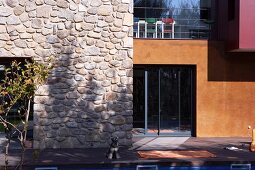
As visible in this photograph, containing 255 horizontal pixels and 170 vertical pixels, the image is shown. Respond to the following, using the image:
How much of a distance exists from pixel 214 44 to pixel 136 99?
11.6 ft

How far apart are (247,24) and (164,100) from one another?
418 cm

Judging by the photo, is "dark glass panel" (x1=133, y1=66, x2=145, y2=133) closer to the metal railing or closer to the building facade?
the building facade

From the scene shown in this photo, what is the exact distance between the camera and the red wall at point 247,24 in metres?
15.0

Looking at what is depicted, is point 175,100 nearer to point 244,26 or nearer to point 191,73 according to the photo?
point 191,73

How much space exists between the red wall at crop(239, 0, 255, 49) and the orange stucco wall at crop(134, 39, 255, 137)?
4.75ft

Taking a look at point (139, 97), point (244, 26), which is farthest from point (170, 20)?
point (139, 97)

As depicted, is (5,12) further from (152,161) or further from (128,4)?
(152,161)

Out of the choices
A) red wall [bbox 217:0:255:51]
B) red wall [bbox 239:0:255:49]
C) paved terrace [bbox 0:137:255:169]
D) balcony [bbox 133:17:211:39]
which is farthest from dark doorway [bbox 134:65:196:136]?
red wall [bbox 239:0:255:49]

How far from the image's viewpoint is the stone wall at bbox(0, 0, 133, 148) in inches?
522

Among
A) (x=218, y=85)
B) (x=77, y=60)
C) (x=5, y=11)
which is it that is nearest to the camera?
(x=5, y=11)

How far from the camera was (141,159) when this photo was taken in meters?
11.2

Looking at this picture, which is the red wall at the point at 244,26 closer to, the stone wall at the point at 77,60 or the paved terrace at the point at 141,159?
the paved terrace at the point at 141,159

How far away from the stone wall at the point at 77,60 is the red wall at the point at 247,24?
13.0 ft

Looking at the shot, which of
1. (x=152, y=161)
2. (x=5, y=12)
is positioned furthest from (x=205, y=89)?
(x=5, y=12)
